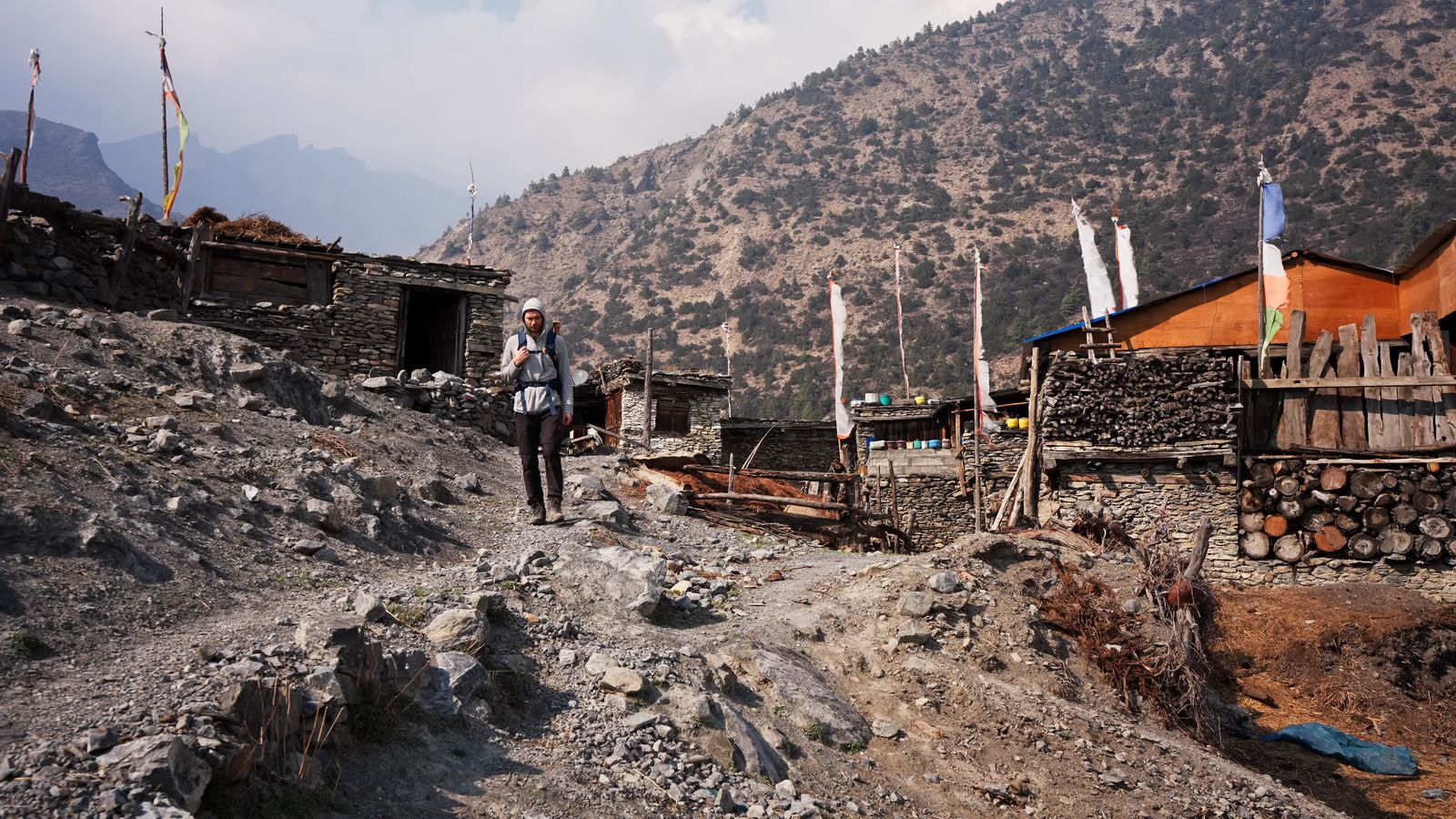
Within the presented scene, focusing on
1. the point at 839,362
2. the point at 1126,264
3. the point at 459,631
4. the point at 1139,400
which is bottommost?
the point at 459,631

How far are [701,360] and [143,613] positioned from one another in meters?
68.4

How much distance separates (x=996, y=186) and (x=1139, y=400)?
76.1 metres

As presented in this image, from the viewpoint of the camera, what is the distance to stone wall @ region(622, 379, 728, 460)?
2697 cm

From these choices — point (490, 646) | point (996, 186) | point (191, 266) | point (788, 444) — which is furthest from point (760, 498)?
point (996, 186)

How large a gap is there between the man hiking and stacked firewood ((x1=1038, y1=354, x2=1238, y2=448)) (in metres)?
10.6

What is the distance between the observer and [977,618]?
837 cm

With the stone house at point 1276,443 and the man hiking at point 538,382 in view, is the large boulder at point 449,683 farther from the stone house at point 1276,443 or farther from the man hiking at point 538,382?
the stone house at point 1276,443

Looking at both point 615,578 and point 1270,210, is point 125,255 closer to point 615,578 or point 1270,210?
point 615,578

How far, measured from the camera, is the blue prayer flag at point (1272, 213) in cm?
1598

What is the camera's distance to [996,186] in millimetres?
86562

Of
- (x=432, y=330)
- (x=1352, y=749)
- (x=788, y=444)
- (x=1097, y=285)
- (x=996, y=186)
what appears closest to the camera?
(x=1352, y=749)

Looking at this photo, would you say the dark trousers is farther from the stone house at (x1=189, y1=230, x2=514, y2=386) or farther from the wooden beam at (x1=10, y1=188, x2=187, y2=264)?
the stone house at (x1=189, y1=230, x2=514, y2=386)

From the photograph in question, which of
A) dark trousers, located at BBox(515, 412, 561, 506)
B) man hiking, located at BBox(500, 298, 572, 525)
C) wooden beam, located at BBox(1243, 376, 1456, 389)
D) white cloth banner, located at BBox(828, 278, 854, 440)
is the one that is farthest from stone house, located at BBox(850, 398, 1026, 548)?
man hiking, located at BBox(500, 298, 572, 525)

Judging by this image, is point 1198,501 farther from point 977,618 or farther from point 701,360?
point 701,360
